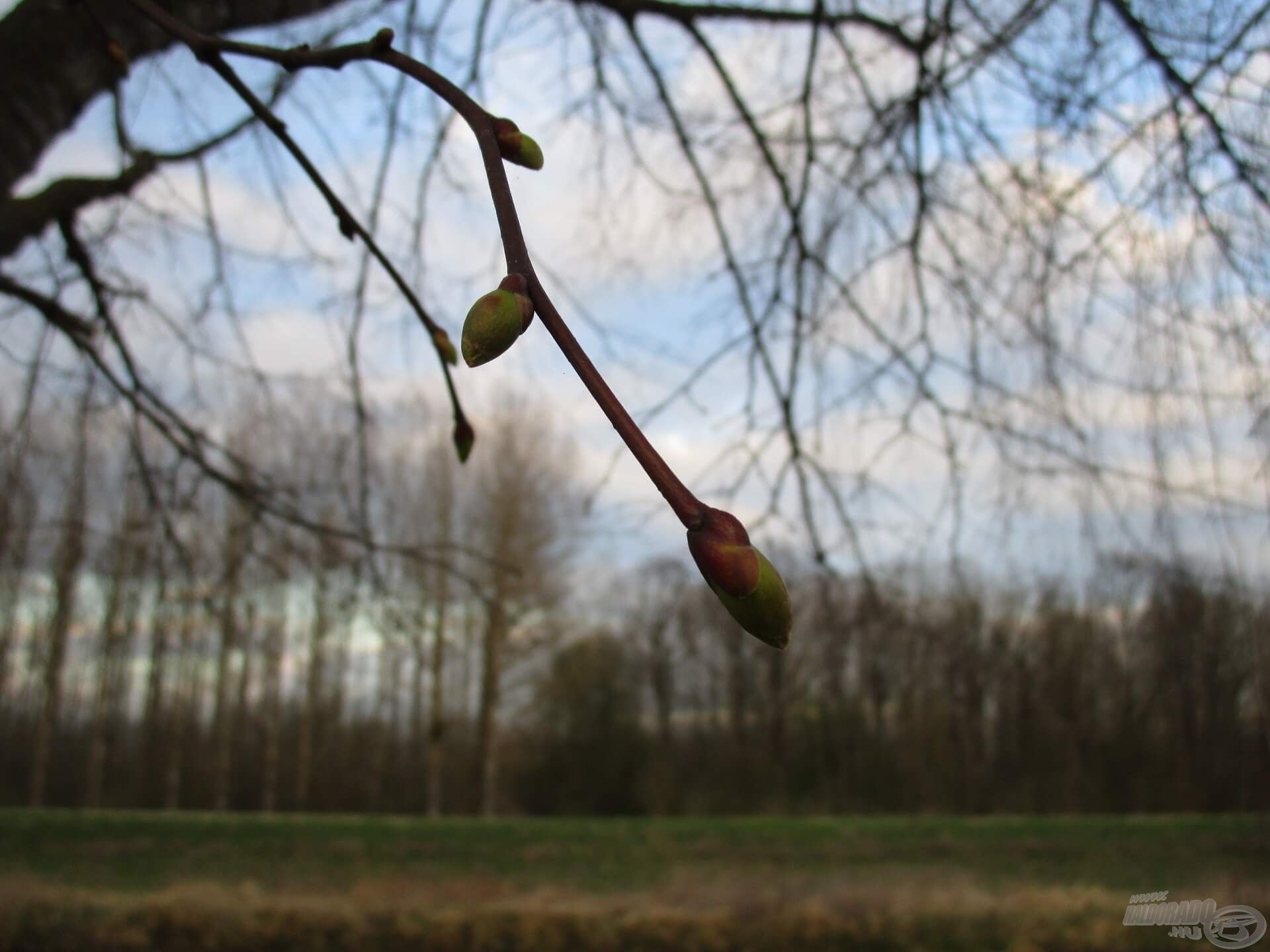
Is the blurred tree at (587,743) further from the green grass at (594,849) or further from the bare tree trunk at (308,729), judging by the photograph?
the green grass at (594,849)

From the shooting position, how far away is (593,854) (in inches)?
436

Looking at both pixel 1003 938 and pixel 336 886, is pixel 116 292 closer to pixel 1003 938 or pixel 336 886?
pixel 1003 938

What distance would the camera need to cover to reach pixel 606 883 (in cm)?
914

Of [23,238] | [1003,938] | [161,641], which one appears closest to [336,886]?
[1003,938]

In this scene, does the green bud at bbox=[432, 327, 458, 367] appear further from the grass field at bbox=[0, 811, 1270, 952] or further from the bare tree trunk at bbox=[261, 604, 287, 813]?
the bare tree trunk at bbox=[261, 604, 287, 813]

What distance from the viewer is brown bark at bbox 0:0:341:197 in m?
2.20

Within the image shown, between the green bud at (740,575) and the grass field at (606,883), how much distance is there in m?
4.50

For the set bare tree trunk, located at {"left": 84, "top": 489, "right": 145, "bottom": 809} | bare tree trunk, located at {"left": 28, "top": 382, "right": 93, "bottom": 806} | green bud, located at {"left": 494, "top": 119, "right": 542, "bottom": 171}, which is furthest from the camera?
bare tree trunk, located at {"left": 84, "top": 489, "right": 145, "bottom": 809}

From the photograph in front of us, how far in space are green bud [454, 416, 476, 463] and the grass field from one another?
4.26 metres

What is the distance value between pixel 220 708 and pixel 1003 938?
15181 mm

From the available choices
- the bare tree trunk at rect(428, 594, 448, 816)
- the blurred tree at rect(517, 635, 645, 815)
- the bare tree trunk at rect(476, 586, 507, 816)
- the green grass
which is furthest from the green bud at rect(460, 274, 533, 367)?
the blurred tree at rect(517, 635, 645, 815)

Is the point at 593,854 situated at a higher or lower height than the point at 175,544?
lower

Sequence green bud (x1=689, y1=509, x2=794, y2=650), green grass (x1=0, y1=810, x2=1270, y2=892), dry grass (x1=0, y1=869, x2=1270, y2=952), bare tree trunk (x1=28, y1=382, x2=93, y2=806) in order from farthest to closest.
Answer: green grass (x1=0, y1=810, x2=1270, y2=892) → dry grass (x1=0, y1=869, x2=1270, y2=952) → bare tree trunk (x1=28, y1=382, x2=93, y2=806) → green bud (x1=689, y1=509, x2=794, y2=650)

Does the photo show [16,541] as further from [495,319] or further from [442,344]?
[495,319]
